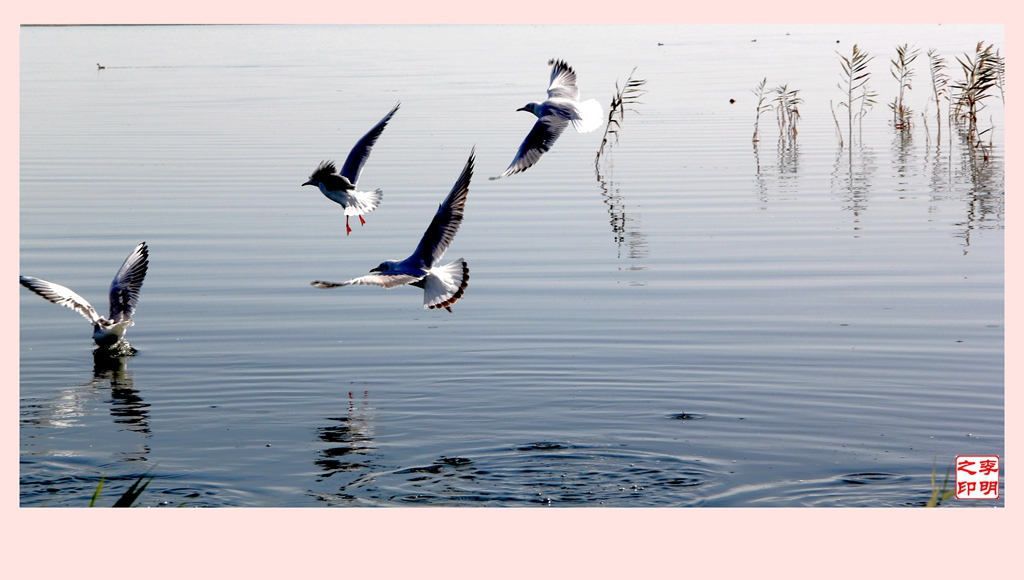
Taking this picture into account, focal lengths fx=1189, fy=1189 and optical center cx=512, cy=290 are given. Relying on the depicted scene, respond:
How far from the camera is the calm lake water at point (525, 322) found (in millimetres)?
7777

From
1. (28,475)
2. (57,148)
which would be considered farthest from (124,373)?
(57,148)

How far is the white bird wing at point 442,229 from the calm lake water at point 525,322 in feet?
3.94

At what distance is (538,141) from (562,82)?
134 centimetres

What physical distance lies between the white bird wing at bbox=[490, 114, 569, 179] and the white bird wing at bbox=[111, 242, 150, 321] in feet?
12.9

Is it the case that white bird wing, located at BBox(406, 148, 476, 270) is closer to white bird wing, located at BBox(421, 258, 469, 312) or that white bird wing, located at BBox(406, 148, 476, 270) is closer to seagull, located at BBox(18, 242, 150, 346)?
white bird wing, located at BBox(421, 258, 469, 312)

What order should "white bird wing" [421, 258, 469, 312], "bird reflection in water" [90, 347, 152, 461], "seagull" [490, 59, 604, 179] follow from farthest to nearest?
"seagull" [490, 59, 604, 179]
"bird reflection in water" [90, 347, 152, 461]
"white bird wing" [421, 258, 469, 312]

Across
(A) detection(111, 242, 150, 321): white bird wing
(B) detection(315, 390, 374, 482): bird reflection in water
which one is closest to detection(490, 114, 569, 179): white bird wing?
(B) detection(315, 390, 374, 482): bird reflection in water

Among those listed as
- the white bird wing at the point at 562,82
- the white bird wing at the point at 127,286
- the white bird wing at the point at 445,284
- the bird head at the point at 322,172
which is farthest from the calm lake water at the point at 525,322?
the white bird wing at the point at 562,82

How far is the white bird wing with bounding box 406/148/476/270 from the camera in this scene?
838 cm

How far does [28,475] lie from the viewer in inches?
297

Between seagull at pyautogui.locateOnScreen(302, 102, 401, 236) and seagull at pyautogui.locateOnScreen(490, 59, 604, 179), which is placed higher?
seagull at pyautogui.locateOnScreen(490, 59, 604, 179)

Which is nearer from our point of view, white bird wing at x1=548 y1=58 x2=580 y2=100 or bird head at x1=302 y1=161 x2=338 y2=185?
bird head at x1=302 y1=161 x2=338 y2=185

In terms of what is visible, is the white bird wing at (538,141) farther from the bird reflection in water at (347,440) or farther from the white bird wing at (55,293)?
the white bird wing at (55,293)

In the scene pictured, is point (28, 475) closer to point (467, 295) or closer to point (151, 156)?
point (467, 295)
